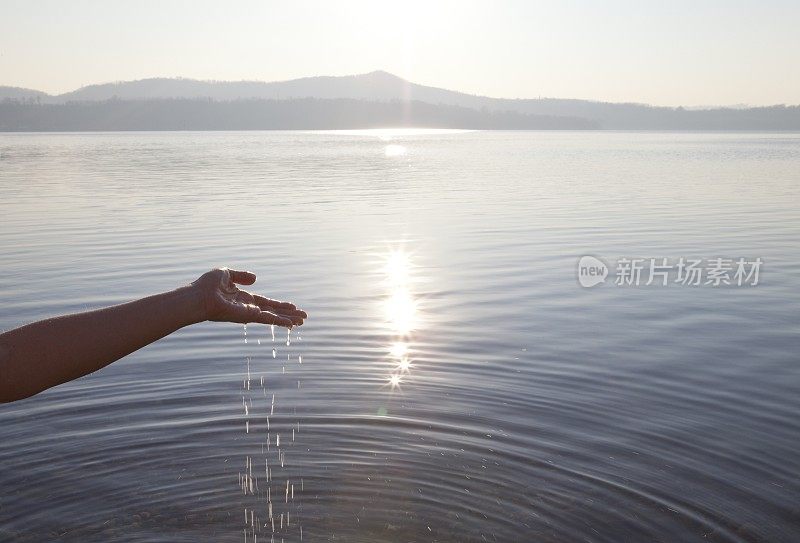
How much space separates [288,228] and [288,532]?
78.9 feet

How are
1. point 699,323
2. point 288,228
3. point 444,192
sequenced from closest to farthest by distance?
point 699,323 < point 288,228 < point 444,192

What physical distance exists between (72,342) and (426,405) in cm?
848

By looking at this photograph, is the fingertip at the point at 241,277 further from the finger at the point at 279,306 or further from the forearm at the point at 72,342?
the forearm at the point at 72,342

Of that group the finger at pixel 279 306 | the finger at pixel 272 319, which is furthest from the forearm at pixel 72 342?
the finger at pixel 279 306

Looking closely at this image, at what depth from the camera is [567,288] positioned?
1928cm

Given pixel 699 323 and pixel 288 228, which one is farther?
pixel 288 228

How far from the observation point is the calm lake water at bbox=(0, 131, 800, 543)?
7977 millimetres

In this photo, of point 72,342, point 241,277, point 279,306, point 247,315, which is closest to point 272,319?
point 241,277

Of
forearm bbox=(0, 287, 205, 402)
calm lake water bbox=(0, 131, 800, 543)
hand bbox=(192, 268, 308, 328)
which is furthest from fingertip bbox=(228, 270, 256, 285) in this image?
calm lake water bbox=(0, 131, 800, 543)

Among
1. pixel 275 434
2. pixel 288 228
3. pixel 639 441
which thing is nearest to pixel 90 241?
pixel 288 228

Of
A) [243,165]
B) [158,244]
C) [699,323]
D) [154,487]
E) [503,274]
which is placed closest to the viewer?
[154,487]

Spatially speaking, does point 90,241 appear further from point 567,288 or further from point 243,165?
point 243,165

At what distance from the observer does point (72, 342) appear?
9.89ft

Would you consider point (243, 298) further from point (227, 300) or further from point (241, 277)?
point (227, 300)
